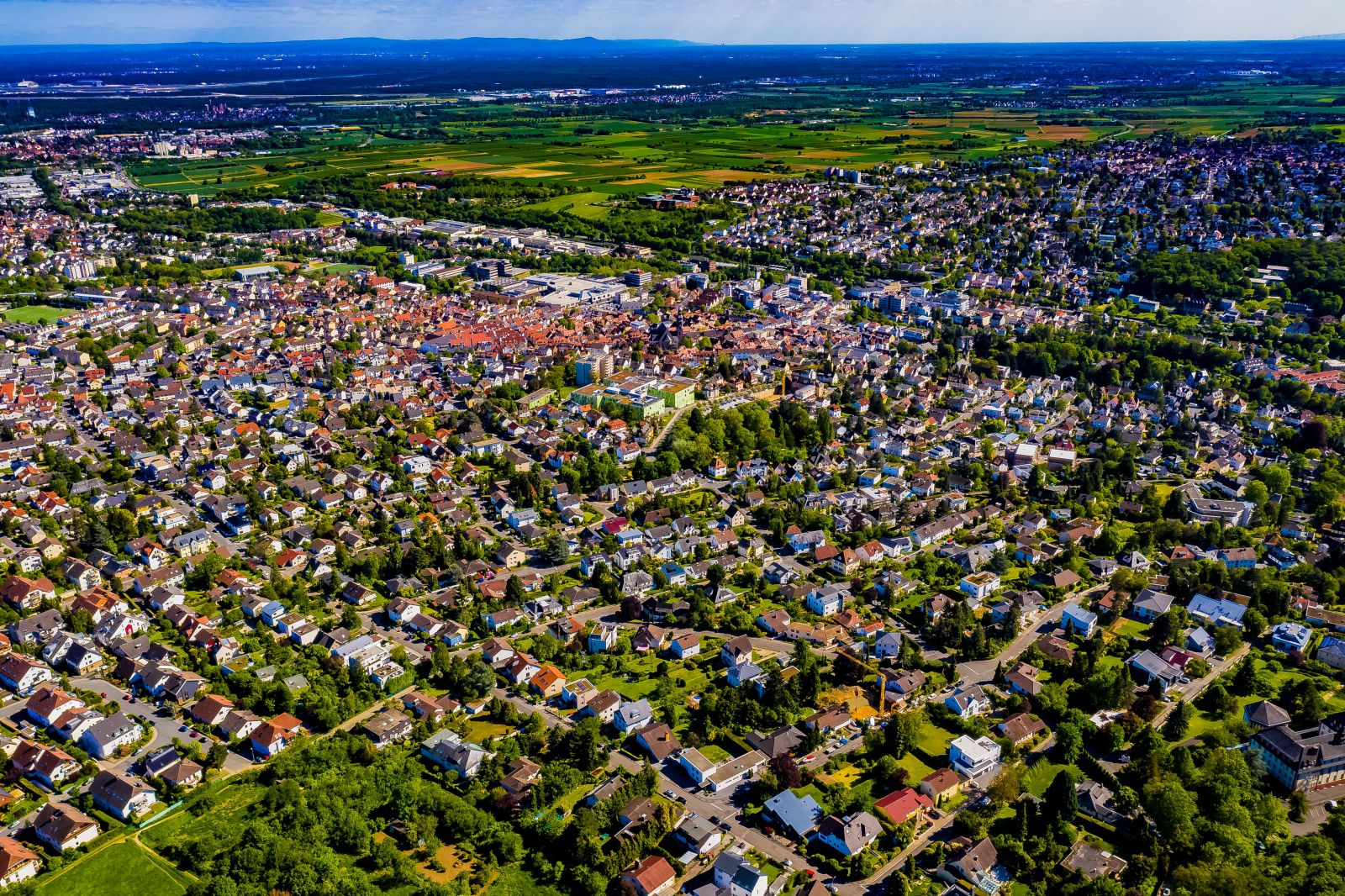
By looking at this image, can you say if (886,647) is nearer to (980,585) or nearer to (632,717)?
(980,585)

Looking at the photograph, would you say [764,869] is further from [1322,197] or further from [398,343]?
[1322,197]

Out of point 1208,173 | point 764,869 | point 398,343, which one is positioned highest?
point 1208,173

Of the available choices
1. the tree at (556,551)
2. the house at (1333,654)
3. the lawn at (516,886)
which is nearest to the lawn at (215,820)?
the lawn at (516,886)

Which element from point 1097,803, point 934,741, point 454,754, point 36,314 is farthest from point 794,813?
point 36,314

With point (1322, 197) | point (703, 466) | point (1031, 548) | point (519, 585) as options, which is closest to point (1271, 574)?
point (1031, 548)

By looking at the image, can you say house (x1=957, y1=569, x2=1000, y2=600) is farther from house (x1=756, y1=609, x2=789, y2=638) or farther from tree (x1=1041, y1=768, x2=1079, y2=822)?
tree (x1=1041, y1=768, x2=1079, y2=822)
